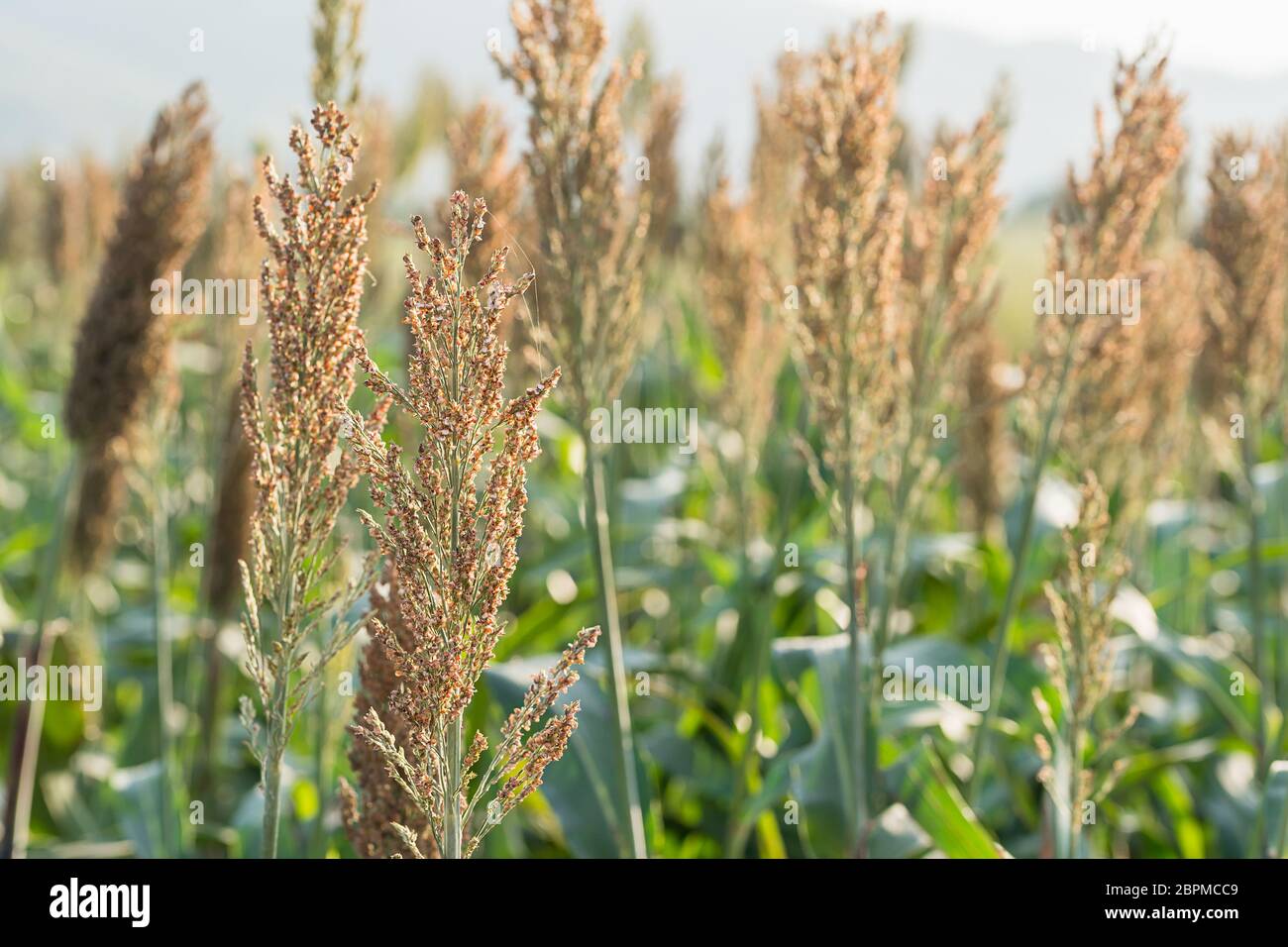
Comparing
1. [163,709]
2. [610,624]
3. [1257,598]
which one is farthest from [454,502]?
[1257,598]

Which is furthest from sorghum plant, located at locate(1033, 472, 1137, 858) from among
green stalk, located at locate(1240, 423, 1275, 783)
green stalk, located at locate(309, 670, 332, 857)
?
green stalk, located at locate(309, 670, 332, 857)

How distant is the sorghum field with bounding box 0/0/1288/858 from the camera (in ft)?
4.70

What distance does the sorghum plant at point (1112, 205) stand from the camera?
7.95 feet

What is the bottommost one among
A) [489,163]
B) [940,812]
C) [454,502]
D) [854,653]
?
[940,812]

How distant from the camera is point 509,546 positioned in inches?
53.1

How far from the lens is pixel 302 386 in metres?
1.43

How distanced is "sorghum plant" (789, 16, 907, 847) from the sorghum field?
0.01 meters

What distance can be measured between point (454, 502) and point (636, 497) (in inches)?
139

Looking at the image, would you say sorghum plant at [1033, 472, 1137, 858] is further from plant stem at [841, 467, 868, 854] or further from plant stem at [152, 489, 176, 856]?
plant stem at [152, 489, 176, 856]

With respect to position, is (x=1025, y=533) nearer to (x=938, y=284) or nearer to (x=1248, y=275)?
(x=938, y=284)

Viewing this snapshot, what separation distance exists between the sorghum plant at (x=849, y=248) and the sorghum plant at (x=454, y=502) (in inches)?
41.6

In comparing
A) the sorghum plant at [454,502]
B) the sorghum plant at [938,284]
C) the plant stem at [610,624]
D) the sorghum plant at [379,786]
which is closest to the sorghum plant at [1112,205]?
the sorghum plant at [938,284]
